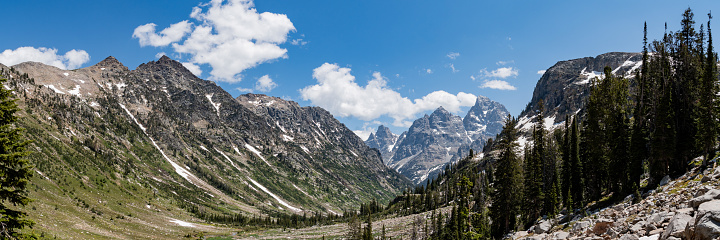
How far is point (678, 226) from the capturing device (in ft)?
46.0

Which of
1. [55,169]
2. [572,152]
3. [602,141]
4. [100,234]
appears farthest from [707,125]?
[55,169]

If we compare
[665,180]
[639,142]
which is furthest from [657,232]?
[639,142]

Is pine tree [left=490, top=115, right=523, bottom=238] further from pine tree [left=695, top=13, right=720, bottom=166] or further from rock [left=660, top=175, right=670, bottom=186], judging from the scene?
pine tree [left=695, top=13, right=720, bottom=166]

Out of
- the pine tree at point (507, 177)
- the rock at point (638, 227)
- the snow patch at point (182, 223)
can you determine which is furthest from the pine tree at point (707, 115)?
the snow patch at point (182, 223)

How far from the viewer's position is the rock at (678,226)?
13734 mm

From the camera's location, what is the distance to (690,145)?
3953 cm

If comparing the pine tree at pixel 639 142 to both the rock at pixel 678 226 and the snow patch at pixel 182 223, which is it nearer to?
the rock at pixel 678 226

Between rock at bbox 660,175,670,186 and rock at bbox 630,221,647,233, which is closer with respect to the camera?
rock at bbox 630,221,647,233

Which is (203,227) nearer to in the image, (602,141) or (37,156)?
(37,156)

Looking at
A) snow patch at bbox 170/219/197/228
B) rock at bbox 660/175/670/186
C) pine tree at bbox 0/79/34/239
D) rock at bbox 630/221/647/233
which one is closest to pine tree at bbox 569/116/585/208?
rock at bbox 660/175/670/186

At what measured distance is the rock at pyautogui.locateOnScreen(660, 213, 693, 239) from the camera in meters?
13.7

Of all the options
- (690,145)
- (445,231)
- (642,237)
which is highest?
(690,145)

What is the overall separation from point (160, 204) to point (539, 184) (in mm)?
170268

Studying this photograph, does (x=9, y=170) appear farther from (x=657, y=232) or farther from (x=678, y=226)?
(x=657, y=232)
